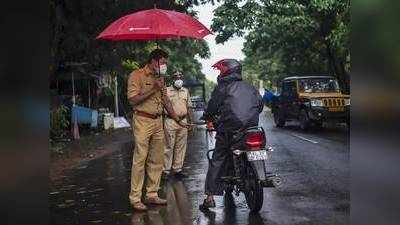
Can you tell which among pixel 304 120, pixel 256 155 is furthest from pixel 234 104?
pixel 304 120

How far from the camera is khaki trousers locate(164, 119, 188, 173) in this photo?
393 inches

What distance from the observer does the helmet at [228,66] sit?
6.88m

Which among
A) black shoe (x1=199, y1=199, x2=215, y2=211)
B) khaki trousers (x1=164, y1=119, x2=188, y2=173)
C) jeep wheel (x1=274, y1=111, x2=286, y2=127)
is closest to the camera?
black shoe (x1=199, y1=199, x2=215, y2=211)

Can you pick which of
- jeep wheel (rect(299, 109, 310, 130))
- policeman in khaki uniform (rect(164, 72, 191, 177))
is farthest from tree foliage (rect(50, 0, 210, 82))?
jeep wheel (rect(299, 109, 310, 130))

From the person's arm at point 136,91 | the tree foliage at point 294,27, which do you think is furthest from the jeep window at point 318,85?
the person's arm at point 136,91

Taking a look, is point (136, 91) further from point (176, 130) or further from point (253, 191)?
point (176, 130)

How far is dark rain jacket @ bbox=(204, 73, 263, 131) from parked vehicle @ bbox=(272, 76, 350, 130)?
12.2 meters

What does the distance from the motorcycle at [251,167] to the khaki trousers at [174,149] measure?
2968 mm

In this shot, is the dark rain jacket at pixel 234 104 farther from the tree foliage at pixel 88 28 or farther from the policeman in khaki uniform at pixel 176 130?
the tree foliage at pixel 88 28

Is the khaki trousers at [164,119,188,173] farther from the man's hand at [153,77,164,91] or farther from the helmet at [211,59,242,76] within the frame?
the helmet at [211,59,242,76]

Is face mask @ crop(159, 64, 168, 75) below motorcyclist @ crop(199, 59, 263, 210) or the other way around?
the other way around

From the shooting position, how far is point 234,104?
264 inches
